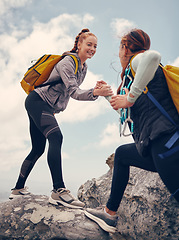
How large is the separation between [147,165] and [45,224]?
1638 mm

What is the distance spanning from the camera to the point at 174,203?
284 cm

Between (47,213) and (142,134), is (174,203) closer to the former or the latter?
(142,134)

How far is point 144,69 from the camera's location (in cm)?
198

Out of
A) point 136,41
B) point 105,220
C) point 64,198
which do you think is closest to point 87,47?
point 136,41

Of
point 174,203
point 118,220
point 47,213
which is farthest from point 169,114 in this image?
point 47,213

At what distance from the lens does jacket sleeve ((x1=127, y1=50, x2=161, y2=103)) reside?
6.46 ft

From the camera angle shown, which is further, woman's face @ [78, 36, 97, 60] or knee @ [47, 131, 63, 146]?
woman's face @ [78, 36, 97, 60]

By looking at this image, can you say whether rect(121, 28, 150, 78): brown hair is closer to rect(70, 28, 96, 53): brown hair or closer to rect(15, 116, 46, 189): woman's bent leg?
rect(70, 28, 96, 53): brown hair

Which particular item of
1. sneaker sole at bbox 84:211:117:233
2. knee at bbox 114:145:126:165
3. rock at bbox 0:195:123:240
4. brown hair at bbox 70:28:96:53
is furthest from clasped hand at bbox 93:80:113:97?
rock at bbox 0:195:123:240

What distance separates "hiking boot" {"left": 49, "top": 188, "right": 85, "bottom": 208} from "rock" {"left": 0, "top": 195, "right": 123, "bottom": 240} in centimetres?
7

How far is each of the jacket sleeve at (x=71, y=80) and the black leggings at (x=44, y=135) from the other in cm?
50

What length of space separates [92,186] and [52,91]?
1758 mm

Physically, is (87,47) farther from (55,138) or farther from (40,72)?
(55,138)

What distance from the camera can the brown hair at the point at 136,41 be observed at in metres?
2.25
